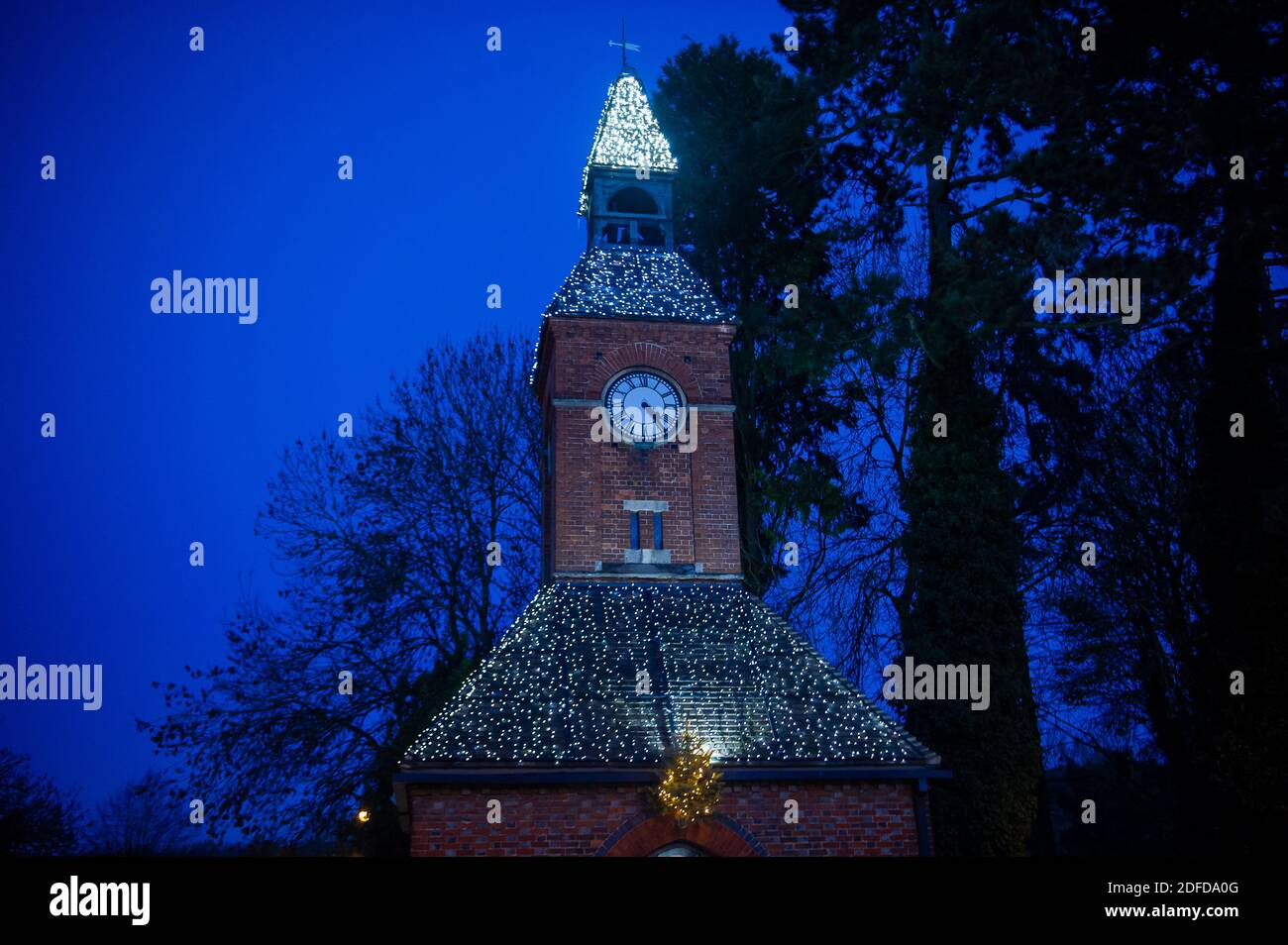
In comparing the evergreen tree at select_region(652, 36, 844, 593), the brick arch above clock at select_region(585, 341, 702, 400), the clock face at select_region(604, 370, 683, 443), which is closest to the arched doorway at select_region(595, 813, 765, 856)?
the clock face at select_region(604, 370, 683, 443)

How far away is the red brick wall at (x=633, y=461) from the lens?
61.3 feet

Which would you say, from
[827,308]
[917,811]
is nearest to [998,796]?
[917,811]

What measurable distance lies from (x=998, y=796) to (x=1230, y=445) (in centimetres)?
768

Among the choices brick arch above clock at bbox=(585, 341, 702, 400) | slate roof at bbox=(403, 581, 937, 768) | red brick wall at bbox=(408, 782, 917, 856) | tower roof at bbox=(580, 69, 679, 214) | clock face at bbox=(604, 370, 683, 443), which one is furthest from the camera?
tower roof at bbox=(580, 69, 679, 214)

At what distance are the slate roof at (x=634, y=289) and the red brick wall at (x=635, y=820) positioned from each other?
887 cm

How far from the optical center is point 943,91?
23.5 metres

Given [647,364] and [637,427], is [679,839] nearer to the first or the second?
[637,427]

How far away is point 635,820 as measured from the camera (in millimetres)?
14281

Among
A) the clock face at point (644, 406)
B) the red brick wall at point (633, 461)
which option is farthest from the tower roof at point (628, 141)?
the clock face at point (644, 406)

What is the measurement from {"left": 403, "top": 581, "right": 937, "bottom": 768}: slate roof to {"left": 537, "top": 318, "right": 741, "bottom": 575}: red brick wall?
3.15 feet

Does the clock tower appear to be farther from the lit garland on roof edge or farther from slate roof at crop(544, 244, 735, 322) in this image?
the lit garland on roof edge

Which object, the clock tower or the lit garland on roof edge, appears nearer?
the lit garland on roof edge

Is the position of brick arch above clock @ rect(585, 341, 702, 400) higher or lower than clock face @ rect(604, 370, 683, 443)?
higher

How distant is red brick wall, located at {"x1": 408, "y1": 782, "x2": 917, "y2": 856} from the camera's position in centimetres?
1405
